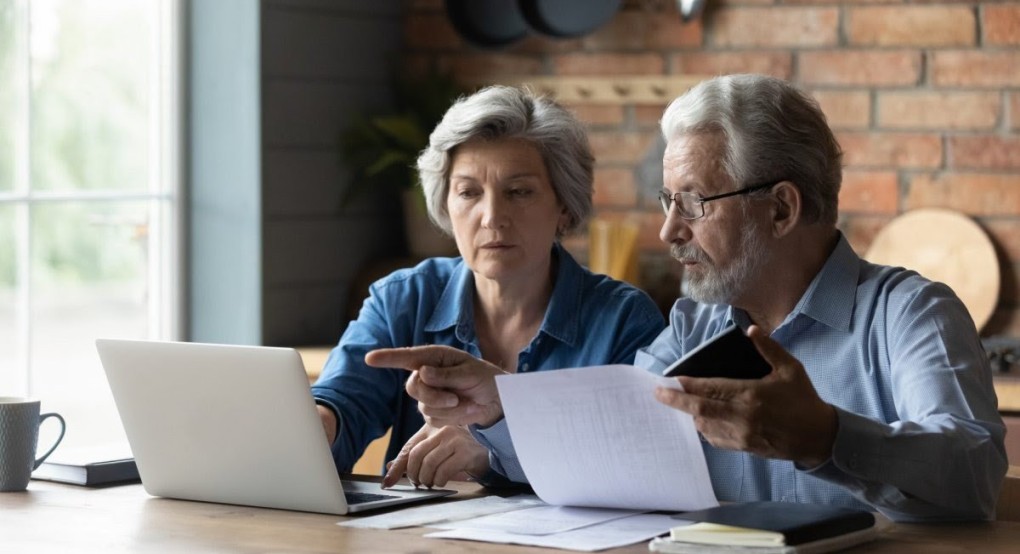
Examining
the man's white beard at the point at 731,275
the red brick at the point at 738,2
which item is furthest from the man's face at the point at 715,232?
the red brick at the point at 738,2

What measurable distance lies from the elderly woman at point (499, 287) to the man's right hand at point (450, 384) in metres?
0.52

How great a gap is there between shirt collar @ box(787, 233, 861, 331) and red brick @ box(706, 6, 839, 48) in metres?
1.76

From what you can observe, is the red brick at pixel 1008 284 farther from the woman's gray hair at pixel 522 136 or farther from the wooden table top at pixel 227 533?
the wooden table top at pixel 227 533

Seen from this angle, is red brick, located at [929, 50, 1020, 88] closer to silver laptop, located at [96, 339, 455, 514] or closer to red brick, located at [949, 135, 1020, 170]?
red brick, located at [949, 135, 1020, 170]

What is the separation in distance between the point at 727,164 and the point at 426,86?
2.06 metres

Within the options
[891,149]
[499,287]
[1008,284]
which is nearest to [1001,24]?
[891,149]

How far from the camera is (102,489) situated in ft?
7.22

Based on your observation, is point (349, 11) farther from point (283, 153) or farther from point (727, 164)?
point (727, 164)

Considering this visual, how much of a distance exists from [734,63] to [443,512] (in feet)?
7.37

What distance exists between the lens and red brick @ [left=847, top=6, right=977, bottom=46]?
12.1ft

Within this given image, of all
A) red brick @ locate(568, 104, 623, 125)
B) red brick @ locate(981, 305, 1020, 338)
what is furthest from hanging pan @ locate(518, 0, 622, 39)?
red brick @ locate(981, 305, 1020, 338)

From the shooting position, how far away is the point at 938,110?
3715 millimetres

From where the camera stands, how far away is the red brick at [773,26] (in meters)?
3.82

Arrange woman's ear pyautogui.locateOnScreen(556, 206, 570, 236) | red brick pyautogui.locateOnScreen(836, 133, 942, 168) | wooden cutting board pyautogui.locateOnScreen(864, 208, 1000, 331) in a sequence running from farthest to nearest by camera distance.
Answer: red brick pyautogui.locateOnScreen(836, 133, 942, 168), wooden cutting board pyautogui.locateOnScreen(864, 208, 1000, 331), woman's ear pyautogui.locateOnScreen(556, 206, 570, 236)
